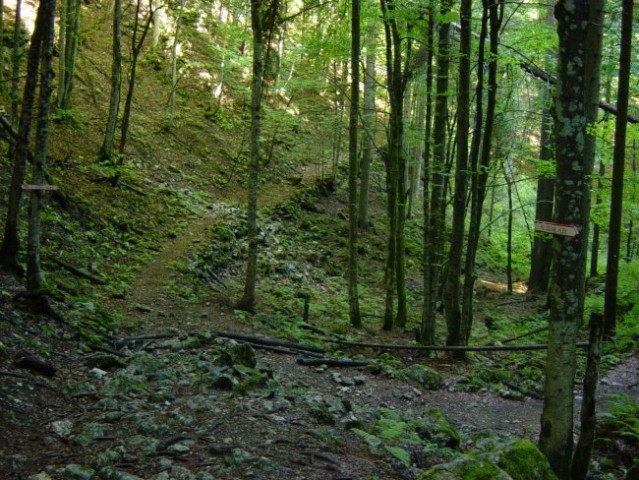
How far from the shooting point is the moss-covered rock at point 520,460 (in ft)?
14.6

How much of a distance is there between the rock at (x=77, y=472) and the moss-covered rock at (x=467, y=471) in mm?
2408

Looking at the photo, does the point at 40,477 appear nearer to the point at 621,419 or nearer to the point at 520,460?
the point at 520,460

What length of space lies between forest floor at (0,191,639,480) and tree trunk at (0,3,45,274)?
0.58 metres

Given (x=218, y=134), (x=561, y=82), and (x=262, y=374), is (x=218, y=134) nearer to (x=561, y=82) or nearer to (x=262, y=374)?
(x=262, y=374)

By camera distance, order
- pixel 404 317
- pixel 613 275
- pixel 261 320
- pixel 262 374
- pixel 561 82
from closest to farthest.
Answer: pixel 561 82, pixel 262 374, pixel 613 275, pixel 261 320, pixel 404 317

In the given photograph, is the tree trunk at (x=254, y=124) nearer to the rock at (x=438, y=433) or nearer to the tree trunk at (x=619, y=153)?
the rock at (x=438, y=433)

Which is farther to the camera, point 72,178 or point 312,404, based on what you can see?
point 72,178

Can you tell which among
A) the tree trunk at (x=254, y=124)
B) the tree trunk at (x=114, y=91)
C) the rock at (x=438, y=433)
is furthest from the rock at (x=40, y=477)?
the tree trunk at (x=114, y=91)

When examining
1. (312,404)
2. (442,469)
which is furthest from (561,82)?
(312,404)

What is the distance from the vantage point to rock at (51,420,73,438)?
4512mm

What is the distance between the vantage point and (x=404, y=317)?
1309 centimetres

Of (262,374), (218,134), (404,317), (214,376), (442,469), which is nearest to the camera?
(442,469)

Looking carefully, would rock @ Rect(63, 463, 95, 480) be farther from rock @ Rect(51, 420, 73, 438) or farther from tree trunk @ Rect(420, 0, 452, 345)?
tree trunk @ Rect(420, 0, 452, 345)

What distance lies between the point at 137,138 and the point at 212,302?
359 inches
